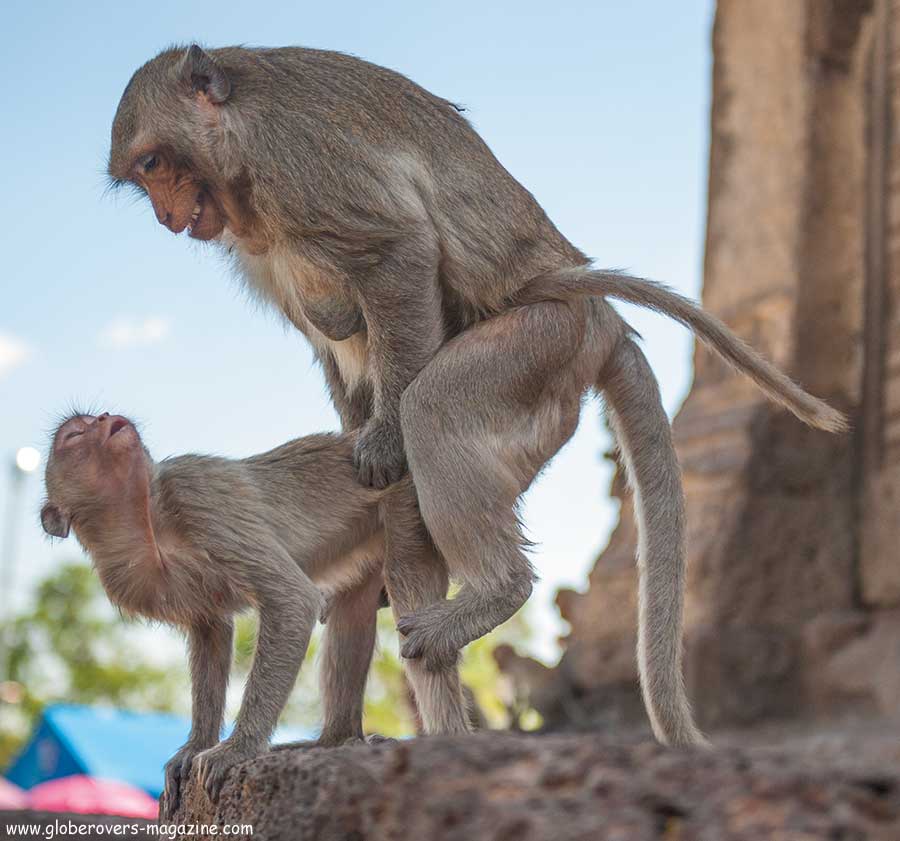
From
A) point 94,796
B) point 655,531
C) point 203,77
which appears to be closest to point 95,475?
point 203,77

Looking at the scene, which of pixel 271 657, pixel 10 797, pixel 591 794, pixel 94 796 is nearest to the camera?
pixel 591 794

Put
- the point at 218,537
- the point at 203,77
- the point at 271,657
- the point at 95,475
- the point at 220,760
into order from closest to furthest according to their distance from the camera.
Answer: the point at 220,760, the point at 271,657, the point at 218,537, the point at 95,475, the point at 203,77

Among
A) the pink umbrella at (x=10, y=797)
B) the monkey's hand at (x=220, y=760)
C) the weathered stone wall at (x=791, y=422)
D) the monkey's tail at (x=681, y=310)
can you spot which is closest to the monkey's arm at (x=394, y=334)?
the monkey's tail at (x=681, y=310)

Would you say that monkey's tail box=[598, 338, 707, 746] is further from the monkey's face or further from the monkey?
the monkey's face

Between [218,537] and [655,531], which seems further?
[655,531]

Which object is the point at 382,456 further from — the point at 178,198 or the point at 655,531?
the point at 178,198

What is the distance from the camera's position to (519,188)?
403cm

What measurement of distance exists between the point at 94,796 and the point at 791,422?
17.6ft

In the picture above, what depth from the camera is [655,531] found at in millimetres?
3854

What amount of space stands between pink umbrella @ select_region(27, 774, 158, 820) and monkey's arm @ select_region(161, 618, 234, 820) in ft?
18.8

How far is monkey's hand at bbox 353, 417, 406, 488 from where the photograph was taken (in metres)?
3.72

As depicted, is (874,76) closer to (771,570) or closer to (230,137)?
(771,570)

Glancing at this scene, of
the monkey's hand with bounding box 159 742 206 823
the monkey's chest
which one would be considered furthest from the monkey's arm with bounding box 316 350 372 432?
the monkey's hand with bounding box 159 742 206 823

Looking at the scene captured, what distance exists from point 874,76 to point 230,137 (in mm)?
5855
